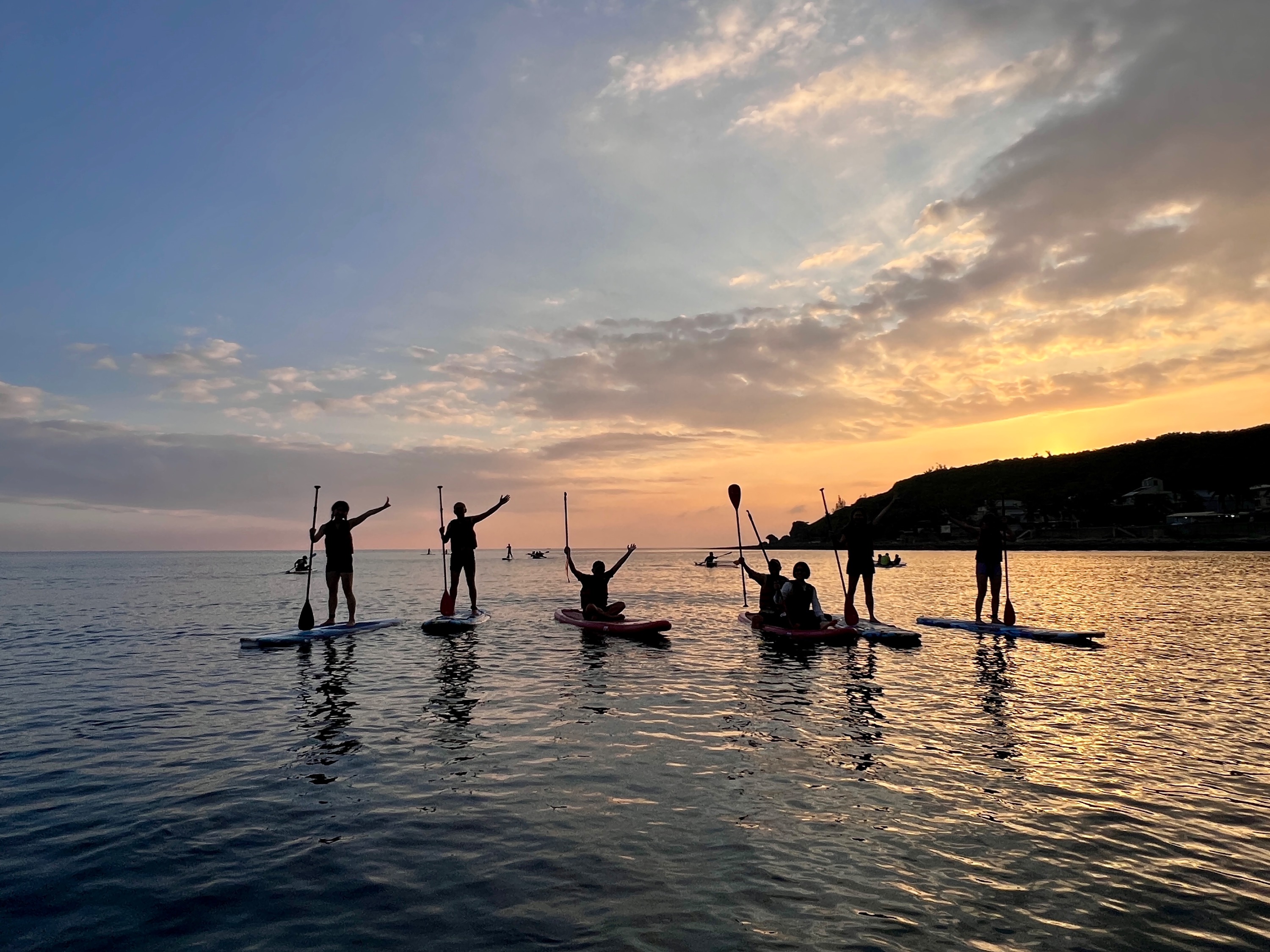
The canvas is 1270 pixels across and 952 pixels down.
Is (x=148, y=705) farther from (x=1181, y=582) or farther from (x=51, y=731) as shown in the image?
(x=1181, y=582)

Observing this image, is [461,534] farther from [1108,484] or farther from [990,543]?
[1108,484]

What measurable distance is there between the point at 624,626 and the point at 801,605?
5.65 metres

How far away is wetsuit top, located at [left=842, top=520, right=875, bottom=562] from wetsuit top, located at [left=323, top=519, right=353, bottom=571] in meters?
15.3

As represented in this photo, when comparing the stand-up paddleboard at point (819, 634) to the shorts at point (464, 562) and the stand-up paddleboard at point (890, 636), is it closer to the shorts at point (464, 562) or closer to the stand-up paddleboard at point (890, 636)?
the stand-up paddleboard at point (890, 636)

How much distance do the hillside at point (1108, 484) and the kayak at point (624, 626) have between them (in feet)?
295

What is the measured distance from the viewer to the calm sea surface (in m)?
5.21

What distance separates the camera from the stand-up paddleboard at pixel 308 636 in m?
20.6

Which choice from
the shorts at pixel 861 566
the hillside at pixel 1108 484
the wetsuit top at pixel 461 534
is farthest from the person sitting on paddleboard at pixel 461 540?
the hillside at pixel 1108 484

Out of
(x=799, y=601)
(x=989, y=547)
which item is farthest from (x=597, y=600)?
(x=989, y=547)

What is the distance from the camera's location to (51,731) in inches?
437

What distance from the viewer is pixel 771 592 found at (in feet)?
73.6

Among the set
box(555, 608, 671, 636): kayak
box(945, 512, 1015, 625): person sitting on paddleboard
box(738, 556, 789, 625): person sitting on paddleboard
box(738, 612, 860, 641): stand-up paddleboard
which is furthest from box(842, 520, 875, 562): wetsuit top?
box(555, 608, 671, 636): kayak

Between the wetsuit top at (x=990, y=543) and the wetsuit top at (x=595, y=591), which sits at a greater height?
the wetsuit top at (x=990, y=543)

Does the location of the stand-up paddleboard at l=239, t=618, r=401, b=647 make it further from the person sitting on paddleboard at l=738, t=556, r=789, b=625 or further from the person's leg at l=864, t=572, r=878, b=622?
the person's leg at l=864, t=572, r=878, b=622
